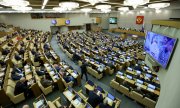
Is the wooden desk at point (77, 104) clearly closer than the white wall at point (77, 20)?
Yes

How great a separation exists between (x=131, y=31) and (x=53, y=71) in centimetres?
2022

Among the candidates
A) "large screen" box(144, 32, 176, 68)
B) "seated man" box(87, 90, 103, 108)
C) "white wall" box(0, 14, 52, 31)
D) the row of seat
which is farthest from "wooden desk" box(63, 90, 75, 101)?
"white wall" box(0, 14, 52, 31)

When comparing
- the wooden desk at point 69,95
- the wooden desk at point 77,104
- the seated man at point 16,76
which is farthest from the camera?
the seated man at point 16,76

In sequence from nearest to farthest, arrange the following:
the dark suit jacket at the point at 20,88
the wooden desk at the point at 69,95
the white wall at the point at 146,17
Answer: the wooden desk at the point at 69,95
the dark suit jacket at the point at 20,88
the white wall at the point at 146,17

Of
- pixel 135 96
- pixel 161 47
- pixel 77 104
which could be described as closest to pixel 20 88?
pixel 77 104

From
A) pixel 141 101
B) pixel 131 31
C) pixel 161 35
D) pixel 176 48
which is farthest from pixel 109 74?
pixel 131 31

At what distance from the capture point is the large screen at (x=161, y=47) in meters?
3.49

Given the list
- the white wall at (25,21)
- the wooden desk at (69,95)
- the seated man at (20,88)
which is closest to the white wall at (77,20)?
the white wall at (25,21)

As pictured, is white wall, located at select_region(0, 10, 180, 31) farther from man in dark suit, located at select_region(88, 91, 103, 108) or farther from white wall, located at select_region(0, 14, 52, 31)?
man in dark suit, located at select_region(88, 91, 103, 108)

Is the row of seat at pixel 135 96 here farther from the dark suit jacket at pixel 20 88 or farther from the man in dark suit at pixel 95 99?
the dark suit jacket at pixel 20 88

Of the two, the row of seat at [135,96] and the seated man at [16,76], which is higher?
the seated man at [16,76]

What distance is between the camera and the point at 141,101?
6.50 metres

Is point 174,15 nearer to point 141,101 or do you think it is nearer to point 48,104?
point 141,101

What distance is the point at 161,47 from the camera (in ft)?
13.4
